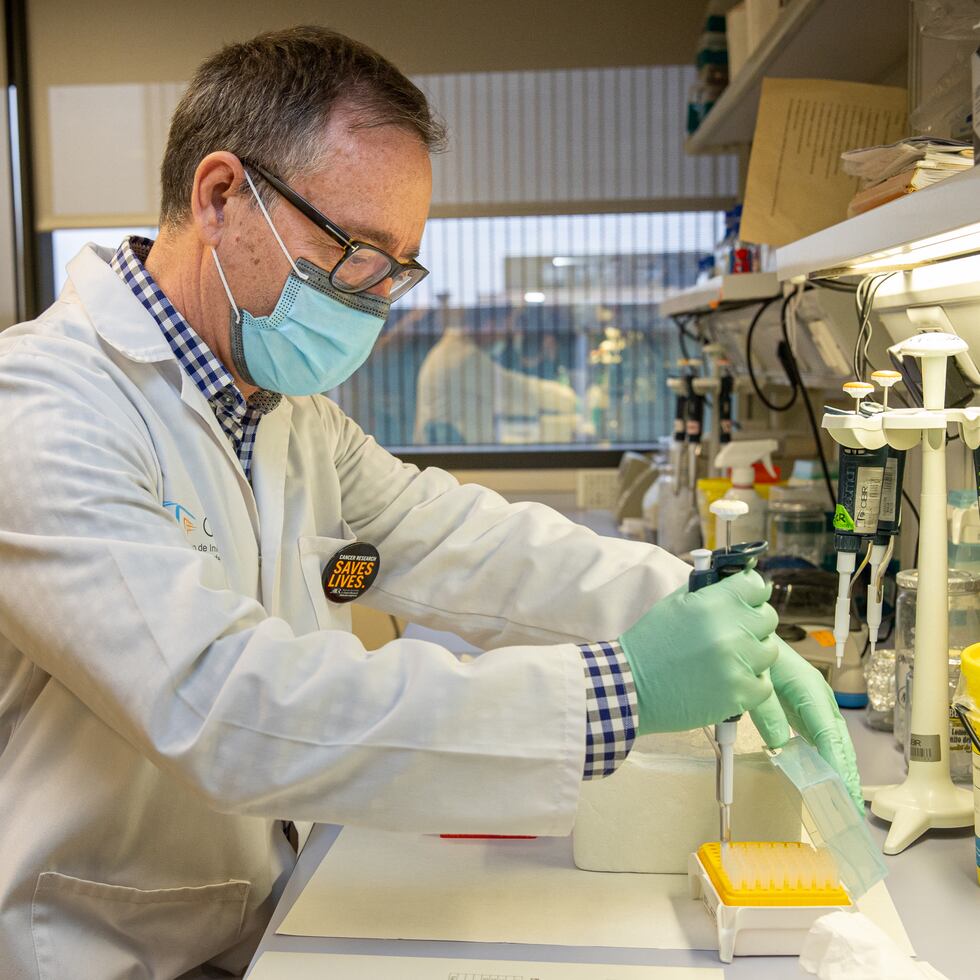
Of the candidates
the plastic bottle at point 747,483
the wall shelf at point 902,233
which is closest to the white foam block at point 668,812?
the wall shelf at point 902,233

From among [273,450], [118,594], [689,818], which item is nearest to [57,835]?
[118,594]

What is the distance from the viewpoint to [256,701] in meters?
0.86

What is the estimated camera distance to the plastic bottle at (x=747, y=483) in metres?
2.34

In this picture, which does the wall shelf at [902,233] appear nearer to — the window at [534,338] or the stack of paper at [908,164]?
the stack of paper at [908,164]

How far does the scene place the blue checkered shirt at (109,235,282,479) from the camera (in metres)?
1.19

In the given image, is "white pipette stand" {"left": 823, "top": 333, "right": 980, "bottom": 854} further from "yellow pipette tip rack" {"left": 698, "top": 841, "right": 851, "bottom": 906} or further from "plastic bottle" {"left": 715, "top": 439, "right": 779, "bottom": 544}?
"plastic bottle" {"left": 715, "top": 439, "right": 779, "bottom": 544}

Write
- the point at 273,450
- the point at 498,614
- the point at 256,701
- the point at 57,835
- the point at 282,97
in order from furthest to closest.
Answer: the point at 498,614 → the point at 273,450 → the point at 282,97 → the point at 57,835 → the point at 256,701

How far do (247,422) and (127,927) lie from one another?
59cm

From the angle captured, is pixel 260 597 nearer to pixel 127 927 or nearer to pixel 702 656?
pixel 127 927

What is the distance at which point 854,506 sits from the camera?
1161 millimetres

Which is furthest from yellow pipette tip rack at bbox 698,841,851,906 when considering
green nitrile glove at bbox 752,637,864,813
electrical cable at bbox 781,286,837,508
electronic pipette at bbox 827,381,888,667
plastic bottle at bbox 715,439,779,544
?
plastic bottle at bbox 715,439,779,544

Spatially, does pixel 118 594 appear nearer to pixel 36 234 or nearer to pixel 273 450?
pixel 273 450

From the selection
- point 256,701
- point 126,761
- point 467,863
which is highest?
point 256,701

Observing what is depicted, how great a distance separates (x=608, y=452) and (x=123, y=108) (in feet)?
7.44
